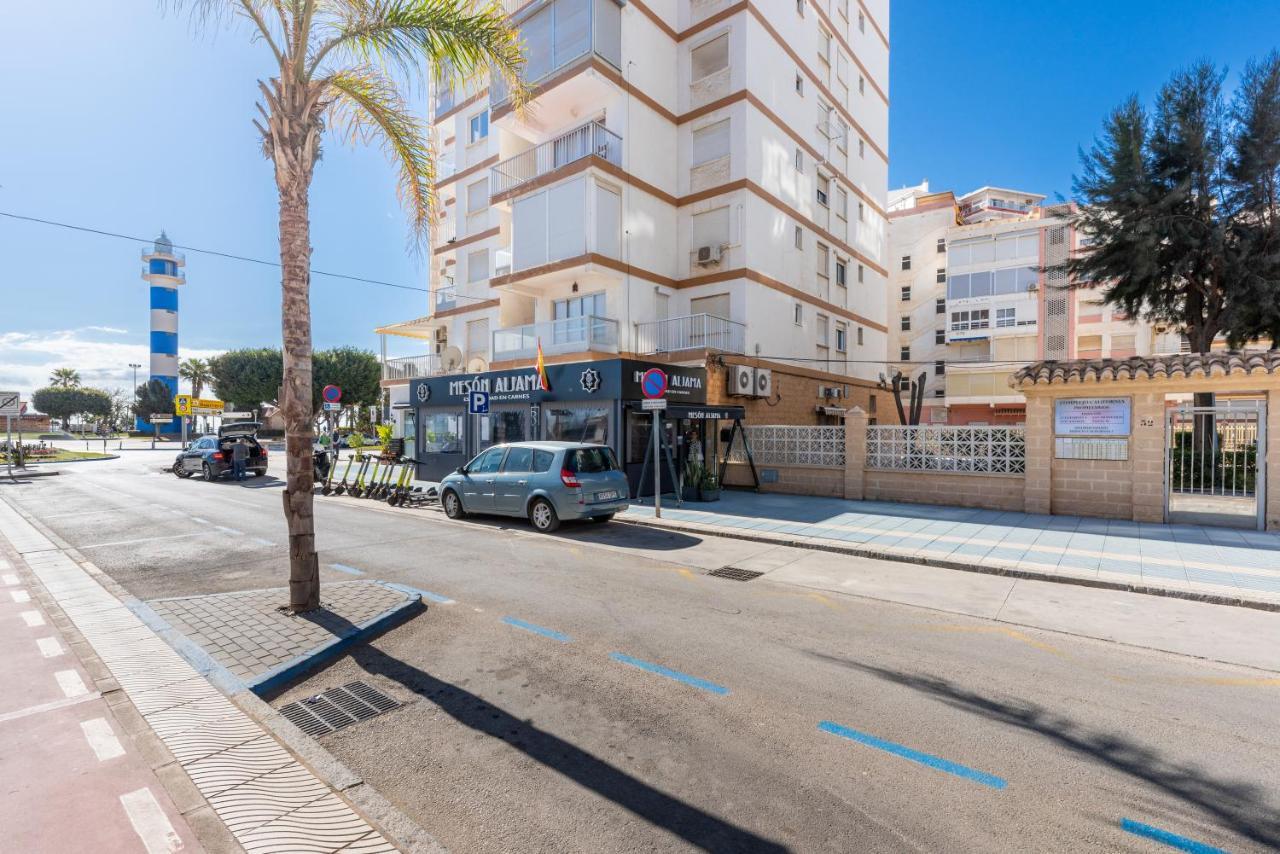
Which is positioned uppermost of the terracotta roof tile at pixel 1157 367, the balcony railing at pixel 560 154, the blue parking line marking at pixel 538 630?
the balcony railing at pixel 560 154

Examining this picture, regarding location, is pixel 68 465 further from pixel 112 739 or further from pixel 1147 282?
pixel 1147 282

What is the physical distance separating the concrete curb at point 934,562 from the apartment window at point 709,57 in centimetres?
1672

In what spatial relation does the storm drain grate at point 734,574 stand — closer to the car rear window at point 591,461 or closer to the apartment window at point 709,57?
the car rear window at point 591,461

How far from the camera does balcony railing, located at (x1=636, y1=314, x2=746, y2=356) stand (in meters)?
18.4

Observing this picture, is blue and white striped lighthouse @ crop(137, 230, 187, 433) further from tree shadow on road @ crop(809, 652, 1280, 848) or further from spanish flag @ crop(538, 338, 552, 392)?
tree shadow on road @ crop(809, 652, 1280, 848)

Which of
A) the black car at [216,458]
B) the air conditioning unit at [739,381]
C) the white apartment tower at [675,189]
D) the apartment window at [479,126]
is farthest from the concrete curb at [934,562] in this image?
the apartment window at [479,126]

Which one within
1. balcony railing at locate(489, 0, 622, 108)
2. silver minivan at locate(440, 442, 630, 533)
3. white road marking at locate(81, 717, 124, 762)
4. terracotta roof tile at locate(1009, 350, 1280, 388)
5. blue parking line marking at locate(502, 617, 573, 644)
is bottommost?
blue parking line marking at locate(502, 617, 573, 644)

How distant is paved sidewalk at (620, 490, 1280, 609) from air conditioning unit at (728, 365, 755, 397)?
4900 millimetres

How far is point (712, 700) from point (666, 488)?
1149cm

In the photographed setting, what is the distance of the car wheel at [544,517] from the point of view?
10.4m

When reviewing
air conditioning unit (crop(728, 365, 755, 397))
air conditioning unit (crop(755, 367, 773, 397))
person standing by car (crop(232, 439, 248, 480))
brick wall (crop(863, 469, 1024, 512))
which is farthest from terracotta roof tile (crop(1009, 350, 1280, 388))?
person standing by car (crop(232, 439, 248, 480))

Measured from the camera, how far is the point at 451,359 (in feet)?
75.5

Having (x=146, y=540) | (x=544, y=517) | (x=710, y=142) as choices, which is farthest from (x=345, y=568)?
(x=710, y=142)

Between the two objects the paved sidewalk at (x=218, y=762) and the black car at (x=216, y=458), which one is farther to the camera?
the black car at (x=216, y=458)
